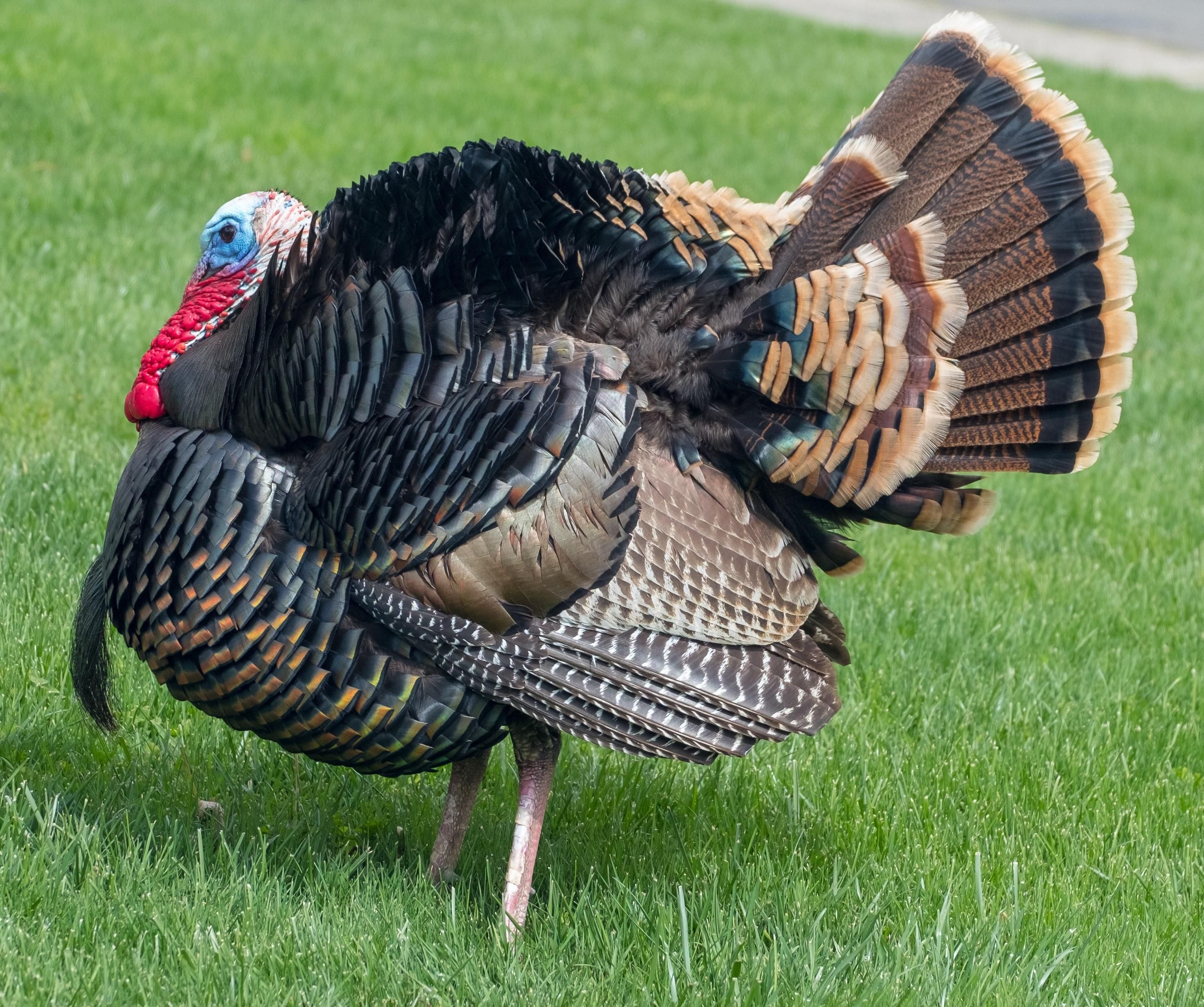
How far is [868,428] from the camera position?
10.5 feet

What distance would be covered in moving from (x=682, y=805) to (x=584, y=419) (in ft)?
4.26

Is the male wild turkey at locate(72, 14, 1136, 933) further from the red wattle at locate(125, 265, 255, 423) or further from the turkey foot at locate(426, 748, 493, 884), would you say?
the turkey foot at locate(426, 748, 493, 884)

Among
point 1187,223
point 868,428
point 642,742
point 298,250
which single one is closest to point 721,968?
point 642,742

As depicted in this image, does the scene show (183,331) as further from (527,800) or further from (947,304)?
(947,304)

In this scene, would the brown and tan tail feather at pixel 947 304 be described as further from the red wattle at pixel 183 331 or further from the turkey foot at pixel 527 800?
the red wattle at pixel 183 331

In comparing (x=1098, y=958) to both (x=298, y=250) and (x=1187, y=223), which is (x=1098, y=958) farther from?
(x=1187, y=223)

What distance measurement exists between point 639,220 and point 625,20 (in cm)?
1329

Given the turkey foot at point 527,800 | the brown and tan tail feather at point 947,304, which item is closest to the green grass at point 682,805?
the turkey foot at point 527,800

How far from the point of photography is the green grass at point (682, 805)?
9.80ft

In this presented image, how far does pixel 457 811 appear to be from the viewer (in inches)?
140

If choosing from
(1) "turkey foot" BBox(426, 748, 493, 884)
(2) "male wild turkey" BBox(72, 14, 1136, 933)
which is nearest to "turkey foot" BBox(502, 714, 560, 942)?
(2) "male wild turkey" BBox(72, 14, 1136, 933)

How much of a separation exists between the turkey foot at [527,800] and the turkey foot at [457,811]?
0.86 ft

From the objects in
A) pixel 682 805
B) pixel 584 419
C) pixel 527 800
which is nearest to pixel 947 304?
pixel 584 419

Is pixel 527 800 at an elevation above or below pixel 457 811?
above
